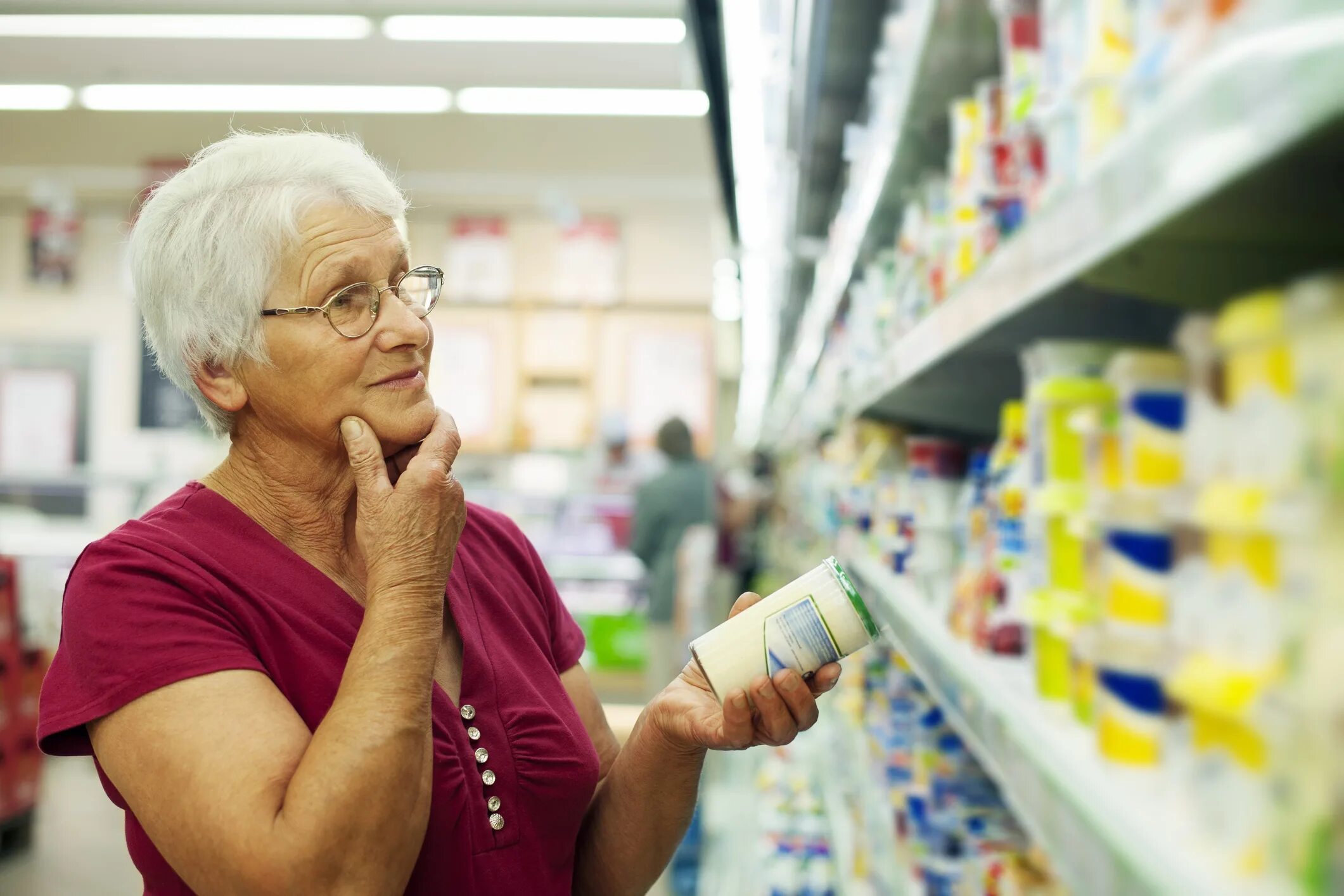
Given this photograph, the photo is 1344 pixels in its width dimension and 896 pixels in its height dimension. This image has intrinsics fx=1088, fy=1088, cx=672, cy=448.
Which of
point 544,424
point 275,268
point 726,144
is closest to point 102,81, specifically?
point 544,424

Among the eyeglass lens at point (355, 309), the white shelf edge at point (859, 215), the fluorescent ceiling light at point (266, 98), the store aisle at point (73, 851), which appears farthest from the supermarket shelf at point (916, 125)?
the fluorescent ceiling light at point (266, 98)

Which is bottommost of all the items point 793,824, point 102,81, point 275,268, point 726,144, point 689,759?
point 793,824

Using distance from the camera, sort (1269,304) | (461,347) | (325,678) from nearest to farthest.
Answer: (1269,304), (325,678), (461,347)

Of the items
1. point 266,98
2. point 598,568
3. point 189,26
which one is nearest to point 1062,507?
point 598,568

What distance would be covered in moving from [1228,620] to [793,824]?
109 inches

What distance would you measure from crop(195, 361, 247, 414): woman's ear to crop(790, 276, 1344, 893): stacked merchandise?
0.86 meters

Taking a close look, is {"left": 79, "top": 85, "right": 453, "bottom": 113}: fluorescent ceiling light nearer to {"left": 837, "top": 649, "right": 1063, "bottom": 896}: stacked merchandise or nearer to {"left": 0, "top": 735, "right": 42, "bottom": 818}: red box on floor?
{"left": 0, "top": 735, "right": 42, "bottom": 818}: red box on floor

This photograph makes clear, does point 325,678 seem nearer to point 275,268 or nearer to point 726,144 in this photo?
point 275,268

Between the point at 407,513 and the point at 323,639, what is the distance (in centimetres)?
17

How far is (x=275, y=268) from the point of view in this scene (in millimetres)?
1193

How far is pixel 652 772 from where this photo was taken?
137 centimetres

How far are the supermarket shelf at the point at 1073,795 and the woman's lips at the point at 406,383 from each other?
685 millimetres

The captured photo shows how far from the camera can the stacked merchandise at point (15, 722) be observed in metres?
4.35

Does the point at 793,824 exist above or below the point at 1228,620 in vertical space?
below
